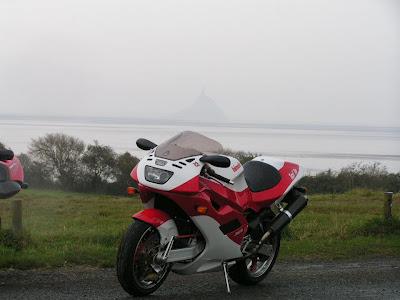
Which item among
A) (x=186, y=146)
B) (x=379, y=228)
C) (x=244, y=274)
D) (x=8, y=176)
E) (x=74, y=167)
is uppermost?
(x=186, y=146)

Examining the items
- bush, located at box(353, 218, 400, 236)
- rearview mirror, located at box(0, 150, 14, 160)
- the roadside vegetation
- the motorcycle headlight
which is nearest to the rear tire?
the roadside vegetation

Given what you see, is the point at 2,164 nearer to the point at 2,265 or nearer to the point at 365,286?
the point at 2,265

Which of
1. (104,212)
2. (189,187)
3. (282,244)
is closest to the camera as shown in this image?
(189,187)

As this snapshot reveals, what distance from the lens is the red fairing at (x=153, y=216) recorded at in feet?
15.5

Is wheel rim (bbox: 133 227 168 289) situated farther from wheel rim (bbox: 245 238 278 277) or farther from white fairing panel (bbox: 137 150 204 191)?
wheel rim (bbox: 245 238 278 277)

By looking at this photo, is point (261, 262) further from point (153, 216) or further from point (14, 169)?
point (14, 169)

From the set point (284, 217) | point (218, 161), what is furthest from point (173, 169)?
point (284, 217)

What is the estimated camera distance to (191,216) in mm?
4871

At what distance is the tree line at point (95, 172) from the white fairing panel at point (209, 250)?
15.1 metres

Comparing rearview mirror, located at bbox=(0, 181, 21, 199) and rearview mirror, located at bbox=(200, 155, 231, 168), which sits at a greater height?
rearview mirror, located at bbox=(200, 155, 231, 168)

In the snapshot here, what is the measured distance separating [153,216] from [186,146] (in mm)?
697

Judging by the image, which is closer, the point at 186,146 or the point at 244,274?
the point at 186,146

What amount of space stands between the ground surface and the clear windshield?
4.08 feet

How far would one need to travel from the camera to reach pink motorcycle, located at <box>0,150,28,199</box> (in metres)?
5.37
